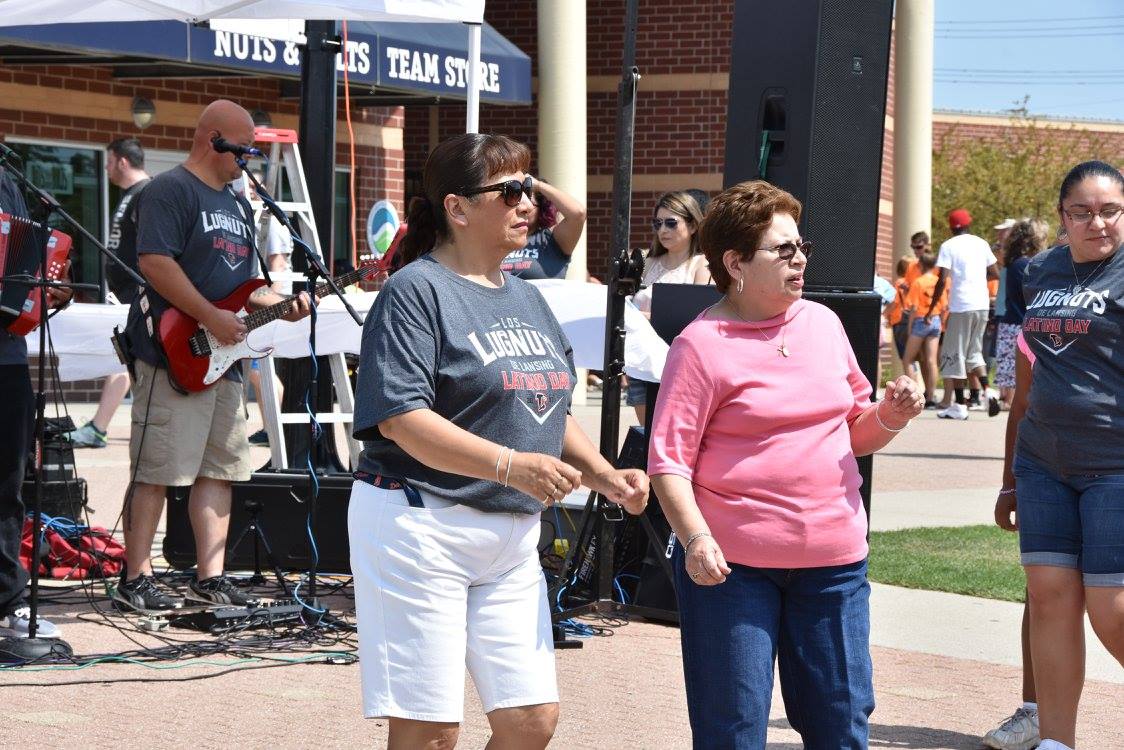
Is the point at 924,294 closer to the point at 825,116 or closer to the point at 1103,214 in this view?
the point at 825,116

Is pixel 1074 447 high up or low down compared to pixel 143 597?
up

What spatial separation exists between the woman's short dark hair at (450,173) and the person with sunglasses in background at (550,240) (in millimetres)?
3811

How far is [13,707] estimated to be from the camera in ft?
18.4

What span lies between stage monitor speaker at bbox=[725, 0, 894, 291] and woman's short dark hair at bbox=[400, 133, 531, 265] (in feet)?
8.38

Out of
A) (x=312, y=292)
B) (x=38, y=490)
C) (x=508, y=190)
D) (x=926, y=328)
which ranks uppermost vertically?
(x=508, y=190)

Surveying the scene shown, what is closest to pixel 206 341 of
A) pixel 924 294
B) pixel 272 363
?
pixel 272 363

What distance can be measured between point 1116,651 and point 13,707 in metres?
3.66

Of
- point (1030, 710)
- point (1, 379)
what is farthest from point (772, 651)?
point (1, 379)

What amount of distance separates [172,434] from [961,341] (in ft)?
43.4

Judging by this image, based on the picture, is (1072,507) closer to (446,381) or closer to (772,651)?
(772,651)

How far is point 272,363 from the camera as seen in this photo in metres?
8.40

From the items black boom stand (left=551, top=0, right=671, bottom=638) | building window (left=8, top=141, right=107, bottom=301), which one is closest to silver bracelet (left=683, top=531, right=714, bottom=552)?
black boom stand (left=551, top=0, right=671, bottom=638)

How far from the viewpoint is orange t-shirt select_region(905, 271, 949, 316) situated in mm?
19631

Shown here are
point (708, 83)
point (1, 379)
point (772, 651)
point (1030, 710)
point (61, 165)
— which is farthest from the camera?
point (708, 83)
